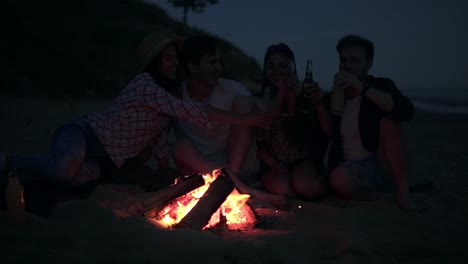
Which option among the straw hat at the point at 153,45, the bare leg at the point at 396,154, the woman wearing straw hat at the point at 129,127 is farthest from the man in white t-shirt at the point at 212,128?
the bare leg at the point at 396,154

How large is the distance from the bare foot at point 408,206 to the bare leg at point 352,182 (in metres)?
0.27

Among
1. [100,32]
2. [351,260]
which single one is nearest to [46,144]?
[351,260]

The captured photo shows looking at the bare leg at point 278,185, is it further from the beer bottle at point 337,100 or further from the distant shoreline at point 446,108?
the distant shoreline at point 446,108

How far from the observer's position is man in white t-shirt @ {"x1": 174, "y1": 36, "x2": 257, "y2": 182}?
13.2ft

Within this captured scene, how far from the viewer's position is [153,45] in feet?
12.7

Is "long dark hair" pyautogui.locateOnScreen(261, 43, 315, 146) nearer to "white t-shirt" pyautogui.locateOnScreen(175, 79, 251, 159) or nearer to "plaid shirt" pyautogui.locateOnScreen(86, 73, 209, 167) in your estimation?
"white t-shirt" pyautogui.locateOnScreen(175, 79, 251, 159)

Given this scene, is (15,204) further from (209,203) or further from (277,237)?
(277,237)

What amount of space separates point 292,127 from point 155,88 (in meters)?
1.42

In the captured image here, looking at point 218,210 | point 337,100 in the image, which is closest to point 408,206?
point 337,100

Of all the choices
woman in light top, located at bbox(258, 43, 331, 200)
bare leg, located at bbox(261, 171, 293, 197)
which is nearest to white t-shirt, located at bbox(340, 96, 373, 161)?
woman in light top, located at bbox(258, 43, 331, 200)

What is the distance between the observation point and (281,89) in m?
3.76

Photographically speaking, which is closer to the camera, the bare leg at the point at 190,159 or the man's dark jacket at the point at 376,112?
the man's dark jacket at the point at 376,112

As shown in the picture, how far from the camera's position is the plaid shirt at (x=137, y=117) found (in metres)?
3.65

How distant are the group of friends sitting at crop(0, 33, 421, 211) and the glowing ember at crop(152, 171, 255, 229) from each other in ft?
0.95
